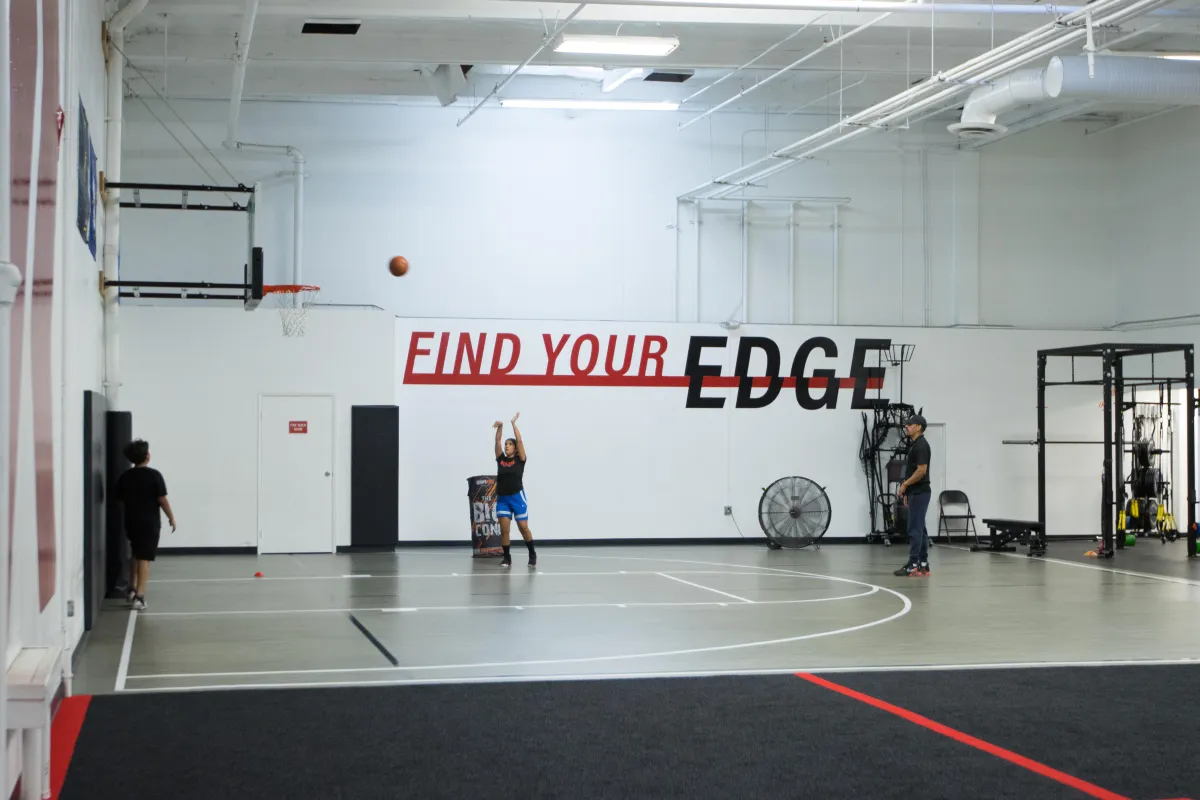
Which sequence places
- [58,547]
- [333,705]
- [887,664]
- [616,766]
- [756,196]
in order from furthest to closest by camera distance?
1. [756,196]
2. [887,664]
3. [58,547]
4. [333,705]
5. [616,766]

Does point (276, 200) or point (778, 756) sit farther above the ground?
point (276, 200)

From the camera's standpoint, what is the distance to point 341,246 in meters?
16.9

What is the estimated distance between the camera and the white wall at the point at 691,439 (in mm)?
16594

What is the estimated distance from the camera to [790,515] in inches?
658

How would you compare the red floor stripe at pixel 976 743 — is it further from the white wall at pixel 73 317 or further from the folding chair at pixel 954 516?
the folding chair at pixel 954 516

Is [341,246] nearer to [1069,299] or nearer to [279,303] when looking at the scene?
[279,303]

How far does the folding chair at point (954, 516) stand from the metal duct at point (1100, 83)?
22.4 feet

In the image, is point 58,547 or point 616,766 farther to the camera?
point 58,547

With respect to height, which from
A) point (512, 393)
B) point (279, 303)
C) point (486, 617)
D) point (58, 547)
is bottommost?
point (486, 617)

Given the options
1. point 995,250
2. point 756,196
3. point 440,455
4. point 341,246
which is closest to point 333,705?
point 440,455

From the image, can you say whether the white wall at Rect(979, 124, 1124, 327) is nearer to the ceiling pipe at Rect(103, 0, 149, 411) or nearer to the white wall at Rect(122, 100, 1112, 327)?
the white wall at Rect(122, 100, 1112, 327)

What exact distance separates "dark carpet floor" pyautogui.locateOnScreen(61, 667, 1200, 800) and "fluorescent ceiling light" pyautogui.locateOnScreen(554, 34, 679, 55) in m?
7.58

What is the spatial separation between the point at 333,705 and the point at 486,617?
11.2 feet

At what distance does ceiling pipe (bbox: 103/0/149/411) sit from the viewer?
11.4 m
